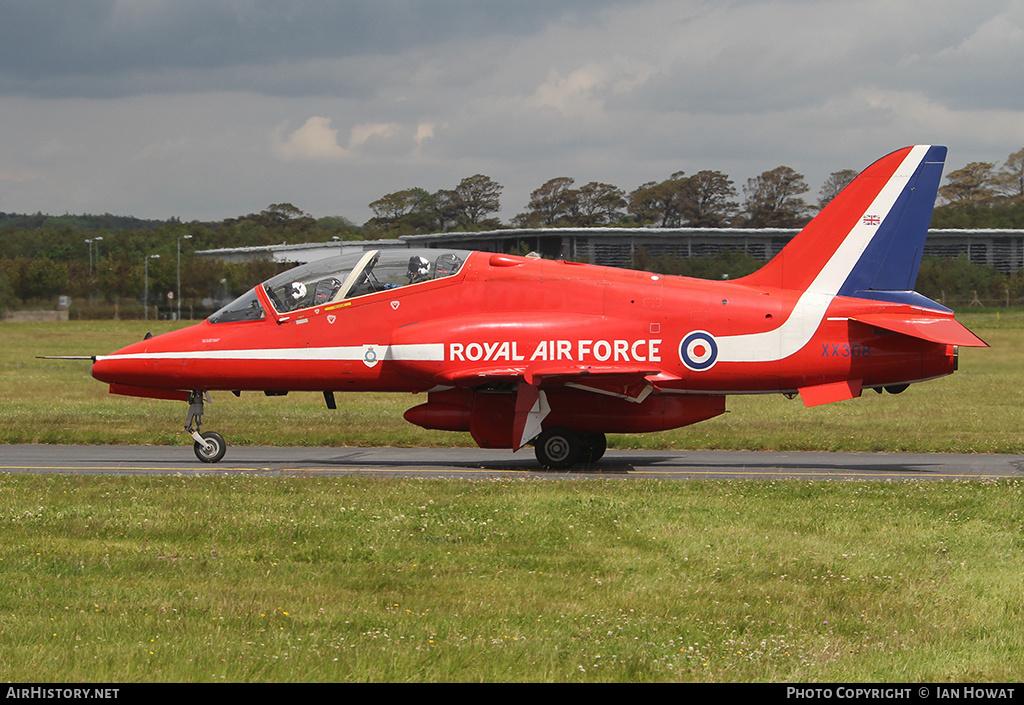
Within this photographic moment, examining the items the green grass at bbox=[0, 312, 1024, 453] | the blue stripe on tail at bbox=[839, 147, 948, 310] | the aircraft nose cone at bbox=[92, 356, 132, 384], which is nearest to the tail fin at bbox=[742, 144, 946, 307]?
the blue stripe on tail at bbox=[839, 147, 948, 310]

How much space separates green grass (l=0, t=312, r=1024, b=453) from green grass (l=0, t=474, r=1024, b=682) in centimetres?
684

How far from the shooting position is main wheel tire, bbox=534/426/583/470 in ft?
54.6

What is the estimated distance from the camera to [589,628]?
7359 mm

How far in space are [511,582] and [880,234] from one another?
35.8ft

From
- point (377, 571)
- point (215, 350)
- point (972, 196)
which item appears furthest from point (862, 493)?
point (972, 196)

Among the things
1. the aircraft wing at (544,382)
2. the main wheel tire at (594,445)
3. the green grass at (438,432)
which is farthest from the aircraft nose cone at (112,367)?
the main wheel tire at (594,445)

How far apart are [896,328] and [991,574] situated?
294 inches

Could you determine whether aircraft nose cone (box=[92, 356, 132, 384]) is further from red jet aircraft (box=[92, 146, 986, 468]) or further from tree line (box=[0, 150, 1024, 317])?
tree line (box=[0, 150, 1024, 317])

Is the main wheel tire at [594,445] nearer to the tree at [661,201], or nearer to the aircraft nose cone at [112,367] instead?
the aircraft nose cone at [112,367]

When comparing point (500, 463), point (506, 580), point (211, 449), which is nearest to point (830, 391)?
point (500, 463)

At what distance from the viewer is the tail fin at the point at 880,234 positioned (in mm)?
16922

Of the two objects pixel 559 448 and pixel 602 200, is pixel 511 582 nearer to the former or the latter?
pixel 559 448

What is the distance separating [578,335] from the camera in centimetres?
1634

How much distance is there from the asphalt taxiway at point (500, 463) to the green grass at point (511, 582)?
7.55 feet
